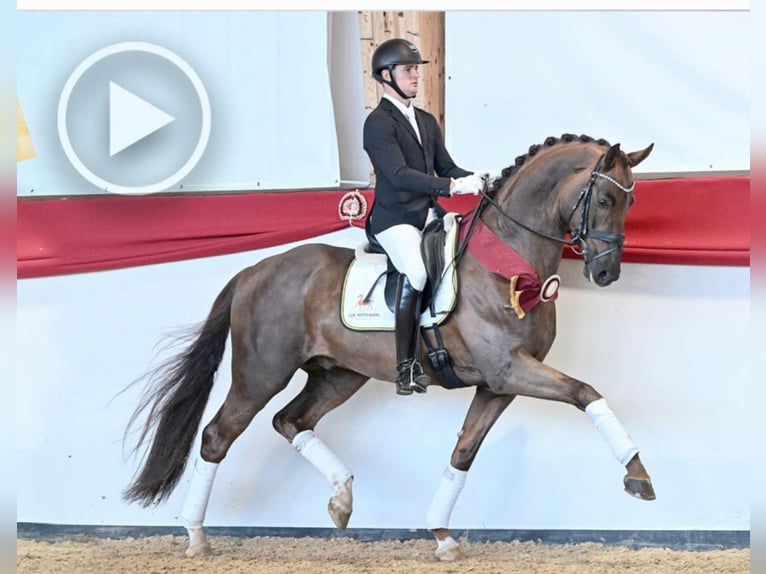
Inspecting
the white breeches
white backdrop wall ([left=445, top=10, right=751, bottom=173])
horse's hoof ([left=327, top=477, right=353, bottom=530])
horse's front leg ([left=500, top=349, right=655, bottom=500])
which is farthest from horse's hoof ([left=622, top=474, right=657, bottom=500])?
white backdrop wall ([left=445, top=10, right=751, bottom=173])

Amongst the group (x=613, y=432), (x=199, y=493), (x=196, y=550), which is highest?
(x=613, y=432)

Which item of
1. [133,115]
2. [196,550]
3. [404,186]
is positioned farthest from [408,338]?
[133,115]

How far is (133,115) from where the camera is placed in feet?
16.7

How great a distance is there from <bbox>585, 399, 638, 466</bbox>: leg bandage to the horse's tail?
187cm

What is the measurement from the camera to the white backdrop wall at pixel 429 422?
489 cm

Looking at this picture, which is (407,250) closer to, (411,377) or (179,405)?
(411,377)

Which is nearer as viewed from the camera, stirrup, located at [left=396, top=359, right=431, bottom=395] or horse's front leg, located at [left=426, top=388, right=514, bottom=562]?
stirrup, located at [left=396, top=359, right=431, bottom=395]

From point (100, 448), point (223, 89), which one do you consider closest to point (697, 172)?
point (223, 89)

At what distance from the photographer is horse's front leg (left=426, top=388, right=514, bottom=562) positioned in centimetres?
442

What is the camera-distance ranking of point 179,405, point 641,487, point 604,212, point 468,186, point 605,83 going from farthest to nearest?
point 605,83 < point 179,405 < point 468,186 < point 604,212 < point 641,487

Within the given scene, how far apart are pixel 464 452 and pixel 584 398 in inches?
32.6

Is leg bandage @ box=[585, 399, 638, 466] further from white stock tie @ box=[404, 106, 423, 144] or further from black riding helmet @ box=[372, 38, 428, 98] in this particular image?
black riding helmet @ box=[372, 38, 428, 98]

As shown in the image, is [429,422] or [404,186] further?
[429,422]
